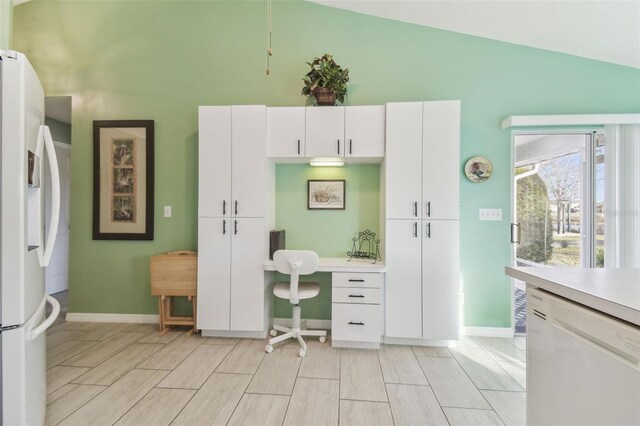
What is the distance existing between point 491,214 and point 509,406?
5.73ft

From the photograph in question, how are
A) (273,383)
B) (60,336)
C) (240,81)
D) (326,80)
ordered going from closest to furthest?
(273,383) < (326,80) < (60,336) < (240,81)

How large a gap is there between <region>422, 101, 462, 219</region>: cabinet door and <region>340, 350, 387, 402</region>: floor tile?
4.40ft

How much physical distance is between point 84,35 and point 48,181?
2.11m

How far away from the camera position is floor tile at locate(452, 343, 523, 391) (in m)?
2.12

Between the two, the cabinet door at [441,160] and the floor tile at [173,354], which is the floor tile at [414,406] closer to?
the cabinet door at [441,160]

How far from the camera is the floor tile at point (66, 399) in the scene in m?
1.76

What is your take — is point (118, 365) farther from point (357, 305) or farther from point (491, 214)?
point (491, 214)

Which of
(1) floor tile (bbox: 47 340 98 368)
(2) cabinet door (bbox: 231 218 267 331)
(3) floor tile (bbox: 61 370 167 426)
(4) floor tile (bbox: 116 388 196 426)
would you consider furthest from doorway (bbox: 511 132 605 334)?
(1) floor tile (bbox: 47 340 98 368)

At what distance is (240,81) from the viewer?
321 cm

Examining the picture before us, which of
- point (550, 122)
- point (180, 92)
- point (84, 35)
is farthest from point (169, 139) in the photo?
point (550, 122)

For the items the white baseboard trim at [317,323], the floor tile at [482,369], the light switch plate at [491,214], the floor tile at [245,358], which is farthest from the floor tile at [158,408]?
the light switch plate at [491,214]

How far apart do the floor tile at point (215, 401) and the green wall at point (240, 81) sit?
1536 mm

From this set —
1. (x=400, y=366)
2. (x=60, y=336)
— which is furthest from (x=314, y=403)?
(x=60, y=336)

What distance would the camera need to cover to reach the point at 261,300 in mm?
2801
